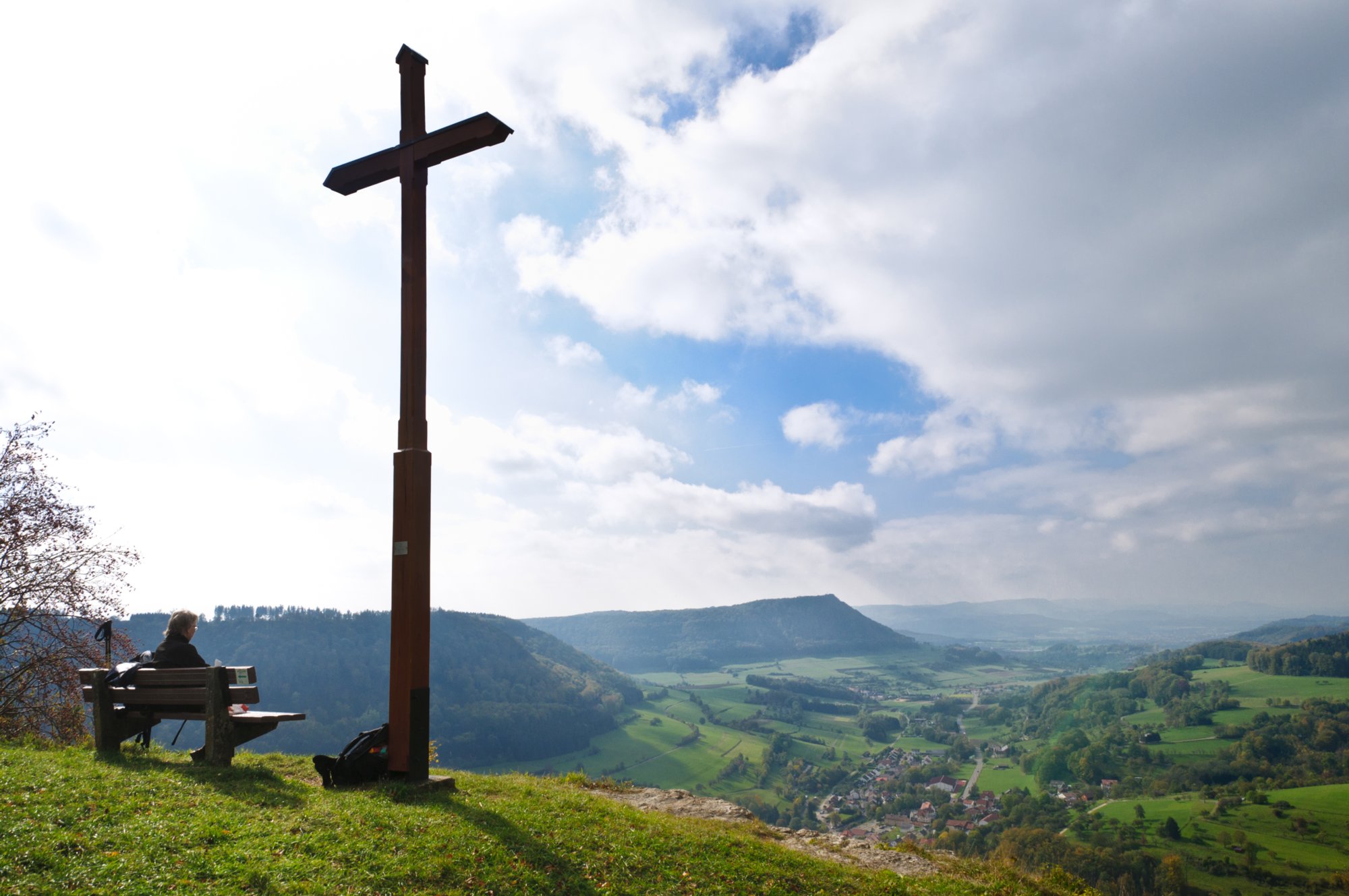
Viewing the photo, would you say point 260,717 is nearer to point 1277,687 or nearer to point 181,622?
point 181,622

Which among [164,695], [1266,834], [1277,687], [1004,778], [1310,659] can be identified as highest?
[164,695]

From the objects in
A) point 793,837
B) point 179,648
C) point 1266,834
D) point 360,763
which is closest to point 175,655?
point 179,648

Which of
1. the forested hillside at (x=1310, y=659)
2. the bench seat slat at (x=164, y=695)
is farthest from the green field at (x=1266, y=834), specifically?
the forested hillside at (x=1310, y=659)

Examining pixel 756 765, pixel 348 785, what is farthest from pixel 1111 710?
pixel 348 785

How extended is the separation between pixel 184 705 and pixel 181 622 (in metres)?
1.33

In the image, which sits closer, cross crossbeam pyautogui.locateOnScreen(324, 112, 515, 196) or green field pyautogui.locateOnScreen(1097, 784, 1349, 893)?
cross crossbeam pyautogui.locateOnScreen(324, 112, 515, 196)

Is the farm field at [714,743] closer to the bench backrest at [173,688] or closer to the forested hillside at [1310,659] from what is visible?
the forested hillside at [1310,659]

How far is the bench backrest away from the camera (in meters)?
8.31

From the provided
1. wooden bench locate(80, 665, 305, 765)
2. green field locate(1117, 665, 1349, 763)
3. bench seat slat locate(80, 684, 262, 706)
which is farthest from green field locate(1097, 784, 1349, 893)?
bench seat slat locate(80, 684, 262, 706)

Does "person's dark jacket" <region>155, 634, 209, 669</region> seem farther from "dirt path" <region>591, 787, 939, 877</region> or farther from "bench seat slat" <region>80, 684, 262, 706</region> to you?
"dirt path" <region>591, 787, 939, 877</region>

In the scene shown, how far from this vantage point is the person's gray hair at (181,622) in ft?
29.6

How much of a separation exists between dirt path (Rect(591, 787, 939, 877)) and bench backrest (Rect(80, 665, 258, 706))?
600 cm

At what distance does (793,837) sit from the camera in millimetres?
10000

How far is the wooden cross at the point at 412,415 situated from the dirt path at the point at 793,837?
4172mm
